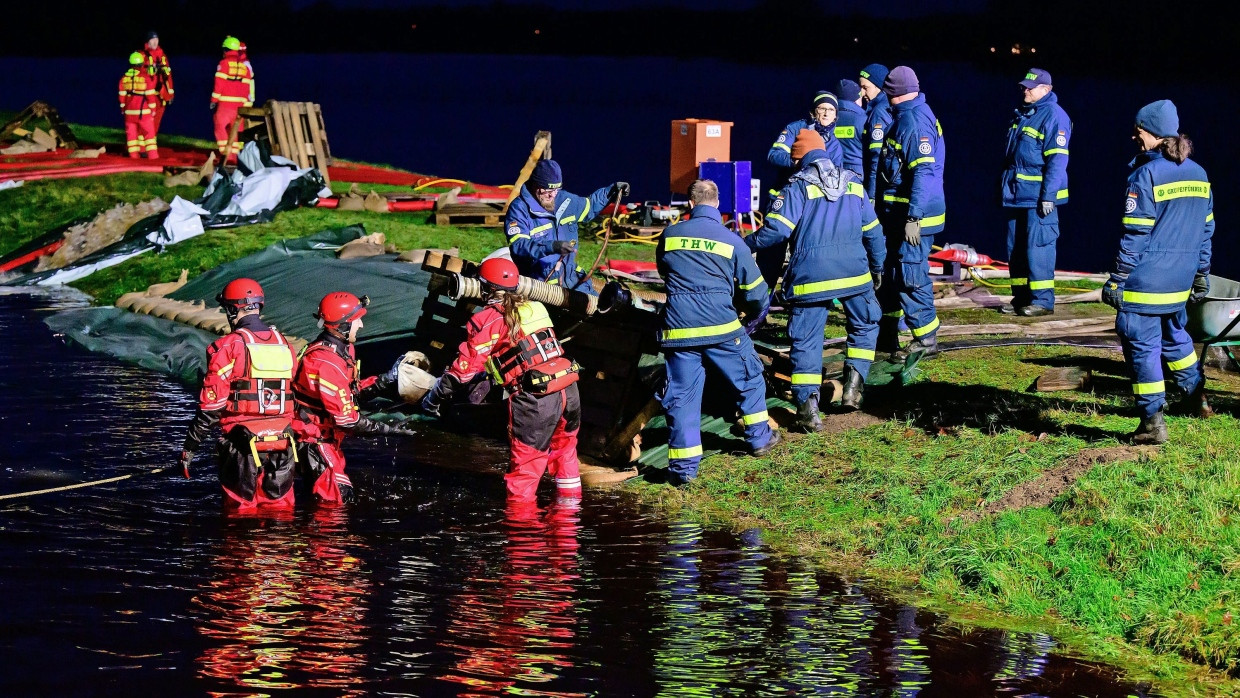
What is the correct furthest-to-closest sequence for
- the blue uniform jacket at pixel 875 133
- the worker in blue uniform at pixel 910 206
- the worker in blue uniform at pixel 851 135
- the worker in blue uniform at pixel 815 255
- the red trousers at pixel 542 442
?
the worker in blue uniform at pixel 851 135, the blue uniform jacket at pixel 875 133, the worker in blue uniform at pixel 910 206, the worker in blue uniform at pixel 815 255, the red trousers at pixel 542 442

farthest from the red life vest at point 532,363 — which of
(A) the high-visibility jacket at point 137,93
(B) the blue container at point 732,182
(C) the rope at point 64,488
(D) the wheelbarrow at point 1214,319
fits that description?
(A) the high-visibility jacket at point 137,93

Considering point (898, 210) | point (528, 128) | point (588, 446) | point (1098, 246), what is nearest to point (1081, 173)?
point (1098, 246)

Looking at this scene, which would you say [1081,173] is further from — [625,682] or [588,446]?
[625,682]

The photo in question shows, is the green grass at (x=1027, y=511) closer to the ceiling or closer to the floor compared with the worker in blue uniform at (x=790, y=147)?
closer to the floor

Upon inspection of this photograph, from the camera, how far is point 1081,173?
99.1 feet

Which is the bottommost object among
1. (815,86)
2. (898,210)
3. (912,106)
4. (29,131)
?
(898,210)

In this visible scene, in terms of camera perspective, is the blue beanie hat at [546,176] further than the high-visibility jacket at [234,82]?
No

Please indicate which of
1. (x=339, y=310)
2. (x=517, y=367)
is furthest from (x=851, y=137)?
(x=339, y=310)

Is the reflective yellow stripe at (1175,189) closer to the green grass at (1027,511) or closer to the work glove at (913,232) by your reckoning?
the green grass at (1027,511)

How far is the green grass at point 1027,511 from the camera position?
676 centimetres

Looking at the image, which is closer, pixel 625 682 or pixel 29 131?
pixel 625 682

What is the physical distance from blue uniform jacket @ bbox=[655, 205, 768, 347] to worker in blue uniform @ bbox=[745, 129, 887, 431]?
1.80ft

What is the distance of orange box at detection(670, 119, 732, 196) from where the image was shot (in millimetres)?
14883

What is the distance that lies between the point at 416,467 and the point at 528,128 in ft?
104
